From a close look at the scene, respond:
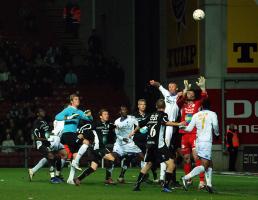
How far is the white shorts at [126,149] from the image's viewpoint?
27.4 metres

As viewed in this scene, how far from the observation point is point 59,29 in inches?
2186

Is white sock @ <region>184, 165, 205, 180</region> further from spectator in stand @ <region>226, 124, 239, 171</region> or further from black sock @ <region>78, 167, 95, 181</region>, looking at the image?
spectator in stand @ <region>226, 124, 239, 171</region>

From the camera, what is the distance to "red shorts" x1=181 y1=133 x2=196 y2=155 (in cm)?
2412

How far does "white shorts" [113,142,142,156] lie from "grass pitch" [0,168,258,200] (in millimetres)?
830

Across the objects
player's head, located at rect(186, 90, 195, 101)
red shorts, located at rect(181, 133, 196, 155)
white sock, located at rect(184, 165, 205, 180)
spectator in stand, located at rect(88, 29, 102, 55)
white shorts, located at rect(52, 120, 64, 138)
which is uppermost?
spectator in stand, located at rect(88, 29, 102, 55)

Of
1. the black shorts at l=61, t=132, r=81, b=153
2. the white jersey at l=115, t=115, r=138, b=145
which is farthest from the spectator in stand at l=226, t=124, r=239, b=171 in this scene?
the black shorts at l=61, t=132, r=81, b=153

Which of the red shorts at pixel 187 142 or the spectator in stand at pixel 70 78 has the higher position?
the spectator in stand at pixel 70 78

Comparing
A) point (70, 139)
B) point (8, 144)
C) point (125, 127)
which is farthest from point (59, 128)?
point (8, 144)

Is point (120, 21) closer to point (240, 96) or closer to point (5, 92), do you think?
point (5, 92)

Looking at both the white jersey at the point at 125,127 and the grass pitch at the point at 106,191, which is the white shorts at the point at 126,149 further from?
the grass pitch at the point at 106,191

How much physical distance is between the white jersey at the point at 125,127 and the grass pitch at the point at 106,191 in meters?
1.26

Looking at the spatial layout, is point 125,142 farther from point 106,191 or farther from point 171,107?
point 106,191

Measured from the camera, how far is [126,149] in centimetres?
2739

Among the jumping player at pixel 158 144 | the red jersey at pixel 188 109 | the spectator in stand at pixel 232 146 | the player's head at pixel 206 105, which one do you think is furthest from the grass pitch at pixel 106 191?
the spectator in stand at pixel 232 146
